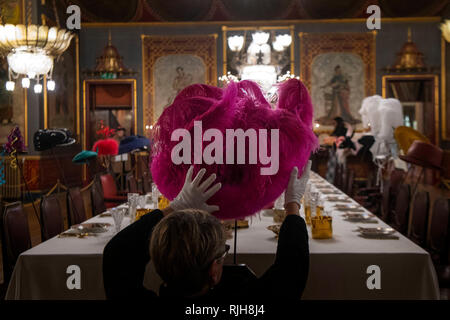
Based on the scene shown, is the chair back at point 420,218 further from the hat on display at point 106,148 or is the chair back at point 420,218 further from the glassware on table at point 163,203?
the hat on display at point 106,148

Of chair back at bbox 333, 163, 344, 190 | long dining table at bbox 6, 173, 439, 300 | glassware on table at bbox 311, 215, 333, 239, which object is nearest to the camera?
long dining table at bbox 6, 173, 439, 300

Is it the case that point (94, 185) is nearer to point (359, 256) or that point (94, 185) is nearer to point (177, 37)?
point (359, 256)

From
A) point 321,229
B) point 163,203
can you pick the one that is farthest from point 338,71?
point 321,229

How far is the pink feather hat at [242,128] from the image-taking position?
3.92 ft

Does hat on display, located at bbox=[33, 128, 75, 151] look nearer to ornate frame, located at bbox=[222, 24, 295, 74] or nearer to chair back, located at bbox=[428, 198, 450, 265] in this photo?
chair back, located at bbox=[428, 198, 450, 265]

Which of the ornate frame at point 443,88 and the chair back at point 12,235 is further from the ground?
the ornate frame at point 443,88

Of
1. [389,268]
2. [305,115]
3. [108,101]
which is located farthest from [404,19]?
[305,115]

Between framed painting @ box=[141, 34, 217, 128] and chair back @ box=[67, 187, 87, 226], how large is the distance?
773 cm

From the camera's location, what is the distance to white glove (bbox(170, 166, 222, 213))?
117cm

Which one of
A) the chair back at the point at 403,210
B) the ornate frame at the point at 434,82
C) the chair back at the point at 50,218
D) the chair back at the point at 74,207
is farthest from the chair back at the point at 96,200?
the ornate frame at the point at 434,82

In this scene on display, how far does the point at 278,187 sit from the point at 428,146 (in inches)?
134

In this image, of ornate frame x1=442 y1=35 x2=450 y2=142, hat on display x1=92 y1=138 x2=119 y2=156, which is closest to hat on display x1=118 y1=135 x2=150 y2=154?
hat on display x1=92 y1=138 x2=119 y2=156

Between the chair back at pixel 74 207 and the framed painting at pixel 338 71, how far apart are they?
8328mm

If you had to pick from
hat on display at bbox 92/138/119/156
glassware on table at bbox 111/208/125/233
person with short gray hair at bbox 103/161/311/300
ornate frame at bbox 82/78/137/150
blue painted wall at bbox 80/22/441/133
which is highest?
blue painted wall at bbox 80/22/441/133
